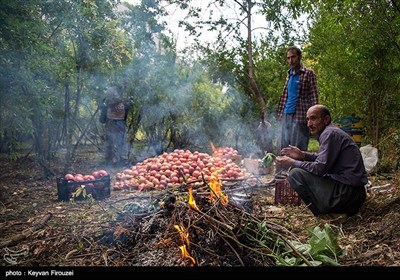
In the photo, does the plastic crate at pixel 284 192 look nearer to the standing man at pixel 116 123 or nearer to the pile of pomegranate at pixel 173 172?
the pile of pomegranate at pixel 173 172

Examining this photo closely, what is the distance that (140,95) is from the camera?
830 centimetres

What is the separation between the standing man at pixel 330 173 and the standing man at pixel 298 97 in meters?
1.35

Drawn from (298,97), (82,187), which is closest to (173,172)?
(82,187)

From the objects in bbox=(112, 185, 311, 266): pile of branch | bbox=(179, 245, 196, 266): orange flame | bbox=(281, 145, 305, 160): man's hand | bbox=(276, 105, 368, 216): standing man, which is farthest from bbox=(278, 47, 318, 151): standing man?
bbox=(179, 245, 196, 266): orange flame

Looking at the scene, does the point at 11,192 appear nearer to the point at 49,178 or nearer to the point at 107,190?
the point at 49,178

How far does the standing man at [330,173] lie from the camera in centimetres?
324

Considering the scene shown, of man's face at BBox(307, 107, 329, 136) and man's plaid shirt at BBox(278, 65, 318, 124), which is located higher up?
man's plaid shirt at BBox(278, 65, 318, 124)

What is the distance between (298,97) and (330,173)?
6.02 feet

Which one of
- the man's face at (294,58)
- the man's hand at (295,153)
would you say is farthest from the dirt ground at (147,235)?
the man's face at (294,58)

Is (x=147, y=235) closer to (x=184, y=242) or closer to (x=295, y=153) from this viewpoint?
(x=184, y=242)

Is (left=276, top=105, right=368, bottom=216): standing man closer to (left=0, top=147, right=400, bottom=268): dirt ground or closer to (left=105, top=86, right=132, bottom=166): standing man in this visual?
(left=0, top=147, right=400, bottom=268): dirt ground

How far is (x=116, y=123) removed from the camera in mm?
7301

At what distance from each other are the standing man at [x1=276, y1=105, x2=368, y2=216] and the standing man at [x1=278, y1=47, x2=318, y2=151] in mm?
1348

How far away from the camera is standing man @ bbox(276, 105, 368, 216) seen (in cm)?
324
